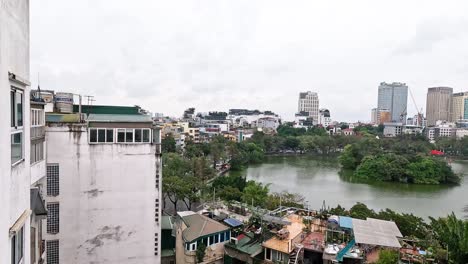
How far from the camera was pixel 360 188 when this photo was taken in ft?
68.3

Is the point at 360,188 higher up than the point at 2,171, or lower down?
lower down

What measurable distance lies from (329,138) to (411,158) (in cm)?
1557

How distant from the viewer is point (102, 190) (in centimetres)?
604

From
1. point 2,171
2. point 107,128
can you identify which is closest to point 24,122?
point 2,171

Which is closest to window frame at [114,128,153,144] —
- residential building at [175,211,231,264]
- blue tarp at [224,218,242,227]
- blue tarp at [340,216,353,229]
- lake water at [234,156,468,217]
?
residential building at [175,211,231,264]

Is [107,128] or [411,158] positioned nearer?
[107,128]

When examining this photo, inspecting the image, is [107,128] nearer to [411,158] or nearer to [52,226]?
[52,226]

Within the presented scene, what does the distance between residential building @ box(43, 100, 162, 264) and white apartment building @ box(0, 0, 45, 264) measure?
3694 mm

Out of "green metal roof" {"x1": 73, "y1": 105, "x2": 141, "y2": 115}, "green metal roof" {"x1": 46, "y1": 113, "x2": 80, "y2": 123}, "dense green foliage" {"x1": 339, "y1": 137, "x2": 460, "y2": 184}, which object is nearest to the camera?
"green metal roof" {"x1": 46, "y1": 113, "x2": 80, "y2": 123}

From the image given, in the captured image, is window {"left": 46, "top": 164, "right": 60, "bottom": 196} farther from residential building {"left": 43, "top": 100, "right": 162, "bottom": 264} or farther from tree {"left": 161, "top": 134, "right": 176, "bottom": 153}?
tree {"left": 161, "top": 134, "right": 176, "bottom": 153}

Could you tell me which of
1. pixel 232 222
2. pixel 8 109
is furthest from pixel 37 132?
pixel 232 222

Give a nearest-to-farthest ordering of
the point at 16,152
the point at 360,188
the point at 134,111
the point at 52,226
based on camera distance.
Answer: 1. the point at 16,152
2. the point at 52,226
3. the point at 134,111
4. the point at 360,188

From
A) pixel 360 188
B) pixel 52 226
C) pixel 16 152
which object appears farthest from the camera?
pixel 360 188

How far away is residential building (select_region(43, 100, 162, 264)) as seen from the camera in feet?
18.8
